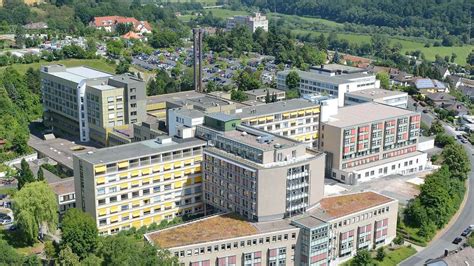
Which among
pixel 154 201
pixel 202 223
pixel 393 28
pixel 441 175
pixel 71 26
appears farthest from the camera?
pixel 393 28

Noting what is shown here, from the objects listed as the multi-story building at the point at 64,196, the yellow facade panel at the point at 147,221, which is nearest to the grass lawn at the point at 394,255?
the yellow facade panel at the point at 147,221

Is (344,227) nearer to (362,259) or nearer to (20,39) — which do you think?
(362,259)

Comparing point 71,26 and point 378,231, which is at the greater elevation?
point 71,26

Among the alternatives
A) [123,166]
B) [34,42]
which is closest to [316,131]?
[123,166]

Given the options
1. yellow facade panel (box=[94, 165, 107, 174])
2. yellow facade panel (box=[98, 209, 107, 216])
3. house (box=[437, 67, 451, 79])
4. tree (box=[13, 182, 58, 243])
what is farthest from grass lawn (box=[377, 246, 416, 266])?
house (box=[437, 67, 451, 79])

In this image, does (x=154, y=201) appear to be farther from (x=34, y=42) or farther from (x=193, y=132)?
(x=34, y=42)

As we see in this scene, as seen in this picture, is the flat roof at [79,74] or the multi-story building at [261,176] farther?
the flat roof at [79,74]

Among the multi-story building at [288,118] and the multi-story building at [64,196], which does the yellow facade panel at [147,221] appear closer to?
the multi-story building at [64,196]
